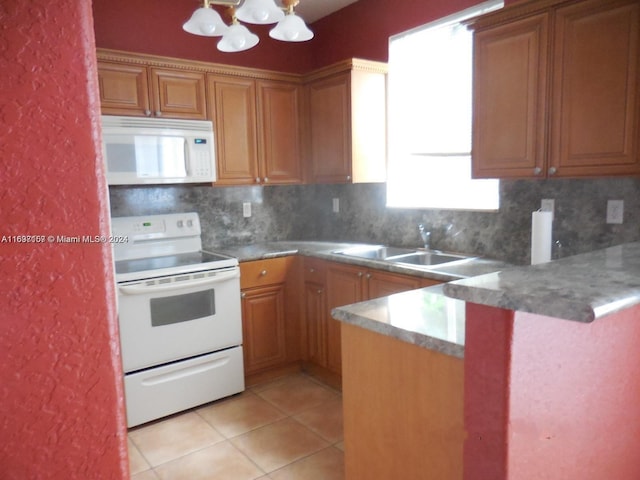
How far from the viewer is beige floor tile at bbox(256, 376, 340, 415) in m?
3.01

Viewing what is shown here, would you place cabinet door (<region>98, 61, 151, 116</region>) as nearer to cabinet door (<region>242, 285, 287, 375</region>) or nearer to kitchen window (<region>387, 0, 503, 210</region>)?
cabinet door (<region>242, 285, 287, 375</region>)

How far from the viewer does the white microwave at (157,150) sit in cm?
280

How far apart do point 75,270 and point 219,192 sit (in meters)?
3.17

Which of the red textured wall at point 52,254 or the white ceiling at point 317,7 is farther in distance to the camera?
the white ceiling at point 317,7

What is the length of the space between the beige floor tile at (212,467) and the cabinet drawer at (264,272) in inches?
41.5

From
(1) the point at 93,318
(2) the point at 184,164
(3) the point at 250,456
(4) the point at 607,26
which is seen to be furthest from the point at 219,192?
(1) the point at 93,318

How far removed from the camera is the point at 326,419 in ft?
9.26

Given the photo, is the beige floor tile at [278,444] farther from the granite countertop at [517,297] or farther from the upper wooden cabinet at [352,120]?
the upper wooden cabinet at [352,120]

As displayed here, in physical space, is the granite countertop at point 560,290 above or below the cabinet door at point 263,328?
above

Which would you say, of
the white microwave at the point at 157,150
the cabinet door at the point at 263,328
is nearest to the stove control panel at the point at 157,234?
the white microwave at the point at 157,150

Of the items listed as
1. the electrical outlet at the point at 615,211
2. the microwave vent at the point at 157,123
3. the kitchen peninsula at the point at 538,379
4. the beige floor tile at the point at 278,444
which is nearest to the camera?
the kitchen peninsula at the point at 538,379

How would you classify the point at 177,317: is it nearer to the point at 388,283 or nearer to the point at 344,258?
the point at 344,258

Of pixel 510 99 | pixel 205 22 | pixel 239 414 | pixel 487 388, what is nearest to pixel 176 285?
pixel 239 414

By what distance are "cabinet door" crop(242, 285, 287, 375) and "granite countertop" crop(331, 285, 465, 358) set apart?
1.60 meters
